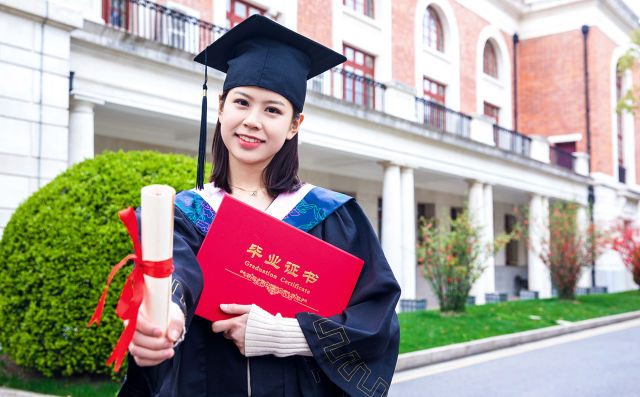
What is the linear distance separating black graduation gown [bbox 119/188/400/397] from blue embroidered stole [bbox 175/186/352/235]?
0.02 meters

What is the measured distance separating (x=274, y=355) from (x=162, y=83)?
929 cm

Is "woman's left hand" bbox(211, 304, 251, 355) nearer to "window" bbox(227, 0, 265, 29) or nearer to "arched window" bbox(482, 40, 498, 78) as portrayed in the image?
"window" bbox(227, 0, 265, 29)

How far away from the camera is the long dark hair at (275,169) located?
84.1 inches

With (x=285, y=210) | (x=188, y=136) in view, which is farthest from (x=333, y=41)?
(x=285, y=210)

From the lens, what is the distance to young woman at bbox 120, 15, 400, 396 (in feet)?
5.80

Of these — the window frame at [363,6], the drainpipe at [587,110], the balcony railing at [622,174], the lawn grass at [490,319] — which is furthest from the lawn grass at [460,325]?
the balcony railing at [622,174]

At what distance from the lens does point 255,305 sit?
1.78 meters

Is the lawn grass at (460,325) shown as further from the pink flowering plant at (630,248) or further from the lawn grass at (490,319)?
the pink flowering plant at (630,248)

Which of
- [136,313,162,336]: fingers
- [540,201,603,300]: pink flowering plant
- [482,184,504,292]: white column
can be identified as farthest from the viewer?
[482,184,504,292]: white column

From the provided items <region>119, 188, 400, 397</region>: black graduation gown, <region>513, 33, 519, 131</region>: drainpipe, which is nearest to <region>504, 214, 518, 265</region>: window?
<region>513, 33, 519, 131</region>: drainpipe

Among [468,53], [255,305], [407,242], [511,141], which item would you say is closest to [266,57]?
[255,305]

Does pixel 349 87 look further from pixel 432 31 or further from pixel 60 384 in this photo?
pixel 60 384

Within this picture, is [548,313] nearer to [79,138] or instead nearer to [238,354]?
[79,138]

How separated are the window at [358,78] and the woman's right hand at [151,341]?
14356 millimetres
